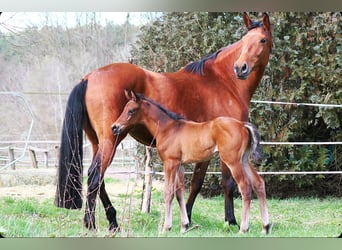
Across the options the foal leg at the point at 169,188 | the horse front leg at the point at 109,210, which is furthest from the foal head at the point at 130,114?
the horse front leg at the point at 109,210

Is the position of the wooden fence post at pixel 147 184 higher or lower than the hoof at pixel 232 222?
higher

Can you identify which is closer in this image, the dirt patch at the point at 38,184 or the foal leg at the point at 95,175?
the foal leg at the point at 95,175

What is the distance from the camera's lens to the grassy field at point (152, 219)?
448 centimetres

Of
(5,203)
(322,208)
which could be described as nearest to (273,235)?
(322,208)

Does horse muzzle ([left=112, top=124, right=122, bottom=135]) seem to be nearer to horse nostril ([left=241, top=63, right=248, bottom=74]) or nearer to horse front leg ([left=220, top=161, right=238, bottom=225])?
horse front leg ([left=220, top=161, right=238, bottom=225])

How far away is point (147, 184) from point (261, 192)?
971 mm

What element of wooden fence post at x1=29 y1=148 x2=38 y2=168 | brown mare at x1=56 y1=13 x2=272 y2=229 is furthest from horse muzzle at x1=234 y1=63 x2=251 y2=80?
wooden fence post at x1=29 y1=148 x2=38 y2=168

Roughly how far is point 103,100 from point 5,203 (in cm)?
118

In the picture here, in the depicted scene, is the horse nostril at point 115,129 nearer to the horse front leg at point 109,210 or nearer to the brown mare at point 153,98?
the brown mare at point 153,98

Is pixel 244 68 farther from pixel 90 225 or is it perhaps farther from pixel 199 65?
pixel 90 225

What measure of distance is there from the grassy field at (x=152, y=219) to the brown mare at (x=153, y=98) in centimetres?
8

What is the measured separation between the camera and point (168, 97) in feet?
14.9

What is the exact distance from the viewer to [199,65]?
469cm

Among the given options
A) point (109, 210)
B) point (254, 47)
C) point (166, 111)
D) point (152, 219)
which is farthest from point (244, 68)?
point (109, 210)
